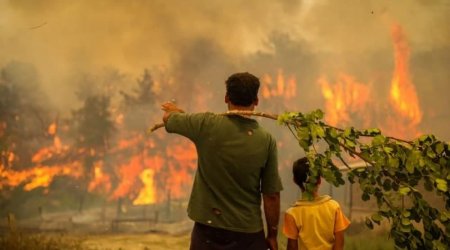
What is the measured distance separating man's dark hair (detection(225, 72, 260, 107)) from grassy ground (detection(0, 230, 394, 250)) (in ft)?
10.7

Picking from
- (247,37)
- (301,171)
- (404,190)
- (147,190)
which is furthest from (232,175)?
(247,37)

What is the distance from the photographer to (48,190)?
4887mm

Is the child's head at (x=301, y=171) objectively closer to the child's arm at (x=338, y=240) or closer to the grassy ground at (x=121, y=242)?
the child's arm at (x=338, y=240)

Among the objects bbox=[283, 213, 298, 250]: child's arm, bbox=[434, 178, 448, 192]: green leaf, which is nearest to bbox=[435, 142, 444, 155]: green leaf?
bbox=[434, 178, 448, 192]: green leaf

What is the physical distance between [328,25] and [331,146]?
3.81 m

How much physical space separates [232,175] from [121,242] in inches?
135

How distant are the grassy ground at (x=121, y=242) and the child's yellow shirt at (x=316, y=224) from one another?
2737mm

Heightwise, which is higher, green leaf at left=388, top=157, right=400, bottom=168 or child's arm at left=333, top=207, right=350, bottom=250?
green leaf at left=388, top=157, right=400, bottom=168

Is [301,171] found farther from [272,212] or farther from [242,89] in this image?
[242,89]

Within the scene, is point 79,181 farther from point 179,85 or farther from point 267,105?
point 267,105

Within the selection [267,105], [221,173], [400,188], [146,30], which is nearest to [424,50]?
[267,105]

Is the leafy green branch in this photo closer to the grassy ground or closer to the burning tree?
the grassy ground

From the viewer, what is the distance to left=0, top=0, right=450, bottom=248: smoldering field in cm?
493

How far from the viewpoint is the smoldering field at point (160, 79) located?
4926mm
